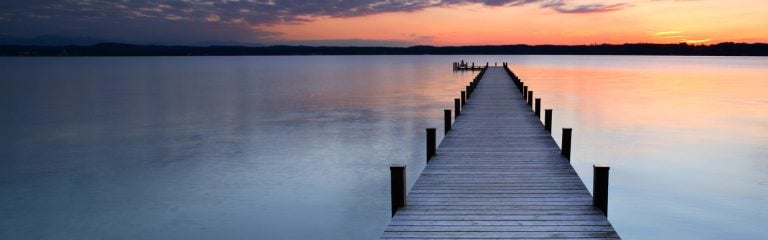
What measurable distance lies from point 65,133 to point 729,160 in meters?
23.9

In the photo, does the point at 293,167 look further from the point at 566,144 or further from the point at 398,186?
the point at 398,186

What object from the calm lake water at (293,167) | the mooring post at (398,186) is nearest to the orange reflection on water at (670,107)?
the calm lake water at (293,167)

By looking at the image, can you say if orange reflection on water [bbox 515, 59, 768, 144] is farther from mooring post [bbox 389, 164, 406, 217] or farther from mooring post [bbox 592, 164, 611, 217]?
mooring post [bbox 389, 164, 406, 217]

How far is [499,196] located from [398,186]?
1.63 m

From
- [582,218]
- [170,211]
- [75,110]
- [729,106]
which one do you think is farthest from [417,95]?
[582,218]

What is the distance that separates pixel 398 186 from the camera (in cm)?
717

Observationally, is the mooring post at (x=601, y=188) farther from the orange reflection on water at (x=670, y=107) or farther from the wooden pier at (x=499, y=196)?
the orange reflection on water at (x=670, y=107)

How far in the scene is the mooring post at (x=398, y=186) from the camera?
7141 millimetres

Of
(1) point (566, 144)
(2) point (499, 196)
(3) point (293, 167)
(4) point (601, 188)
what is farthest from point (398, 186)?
(3) point (293, 167)

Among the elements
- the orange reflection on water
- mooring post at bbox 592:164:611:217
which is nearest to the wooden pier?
mooring post at bbox 592:164:611:217

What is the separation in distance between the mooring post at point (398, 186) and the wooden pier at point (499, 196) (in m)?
0.01

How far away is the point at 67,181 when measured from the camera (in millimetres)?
13367

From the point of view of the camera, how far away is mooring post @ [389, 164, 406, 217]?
23.4 feet

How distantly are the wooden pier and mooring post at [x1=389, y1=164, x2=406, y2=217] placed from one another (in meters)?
0.01
